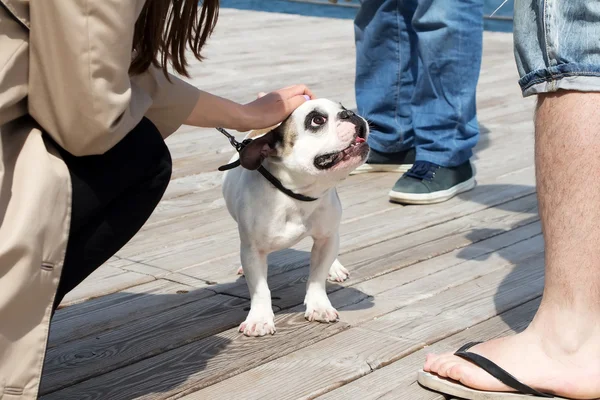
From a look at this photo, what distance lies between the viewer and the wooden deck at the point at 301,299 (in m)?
2.18

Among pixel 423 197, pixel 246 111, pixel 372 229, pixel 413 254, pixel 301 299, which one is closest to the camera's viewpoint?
pixel 246 111

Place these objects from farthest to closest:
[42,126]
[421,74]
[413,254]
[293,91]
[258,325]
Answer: [421,74], [413,254], [293,91], [258,325], [42,126]

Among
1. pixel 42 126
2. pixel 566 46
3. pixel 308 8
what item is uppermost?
pixel 566 46

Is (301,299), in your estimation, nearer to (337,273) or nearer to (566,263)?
(337,273)

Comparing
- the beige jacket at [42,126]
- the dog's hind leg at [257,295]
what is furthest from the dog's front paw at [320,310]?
the beige jacket at [42,126]

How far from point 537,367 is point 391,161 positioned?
2.19 meters

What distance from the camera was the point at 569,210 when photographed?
199 cm

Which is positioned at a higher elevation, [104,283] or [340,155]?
[340,155]

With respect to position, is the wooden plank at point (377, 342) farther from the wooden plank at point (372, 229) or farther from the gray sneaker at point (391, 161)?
the gray sneaker at point (391, 161)

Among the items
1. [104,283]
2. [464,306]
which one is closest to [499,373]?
[464,306]

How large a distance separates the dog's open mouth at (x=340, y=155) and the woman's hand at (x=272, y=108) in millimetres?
158

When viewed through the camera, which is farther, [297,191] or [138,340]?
[297,191]

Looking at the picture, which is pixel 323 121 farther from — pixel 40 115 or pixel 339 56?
pixel 339 56

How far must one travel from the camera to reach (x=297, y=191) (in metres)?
2.53
